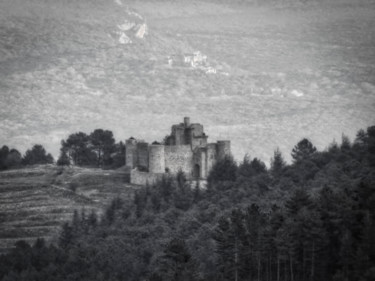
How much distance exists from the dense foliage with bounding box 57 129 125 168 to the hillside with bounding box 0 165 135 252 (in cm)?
591

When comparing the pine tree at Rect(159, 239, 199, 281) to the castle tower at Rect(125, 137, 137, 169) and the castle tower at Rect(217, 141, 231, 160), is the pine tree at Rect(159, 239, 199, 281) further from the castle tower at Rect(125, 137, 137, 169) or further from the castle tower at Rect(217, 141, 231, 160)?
the castle tower at Rect(125, 137, 137, 169)

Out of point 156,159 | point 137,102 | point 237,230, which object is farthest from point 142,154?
point 137,102

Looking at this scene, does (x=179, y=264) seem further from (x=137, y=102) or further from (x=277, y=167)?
(x=137, y=102)

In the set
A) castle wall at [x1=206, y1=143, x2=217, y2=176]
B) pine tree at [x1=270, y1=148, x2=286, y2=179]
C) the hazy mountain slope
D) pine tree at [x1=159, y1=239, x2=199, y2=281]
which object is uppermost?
the hazy mountain slope

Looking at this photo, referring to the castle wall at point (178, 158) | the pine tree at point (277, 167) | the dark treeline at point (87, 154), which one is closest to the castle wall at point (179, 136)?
the castle wall at point (178, 158)

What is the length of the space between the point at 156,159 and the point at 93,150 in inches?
584

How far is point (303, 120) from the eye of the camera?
173 m

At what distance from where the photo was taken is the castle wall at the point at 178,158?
98000mm

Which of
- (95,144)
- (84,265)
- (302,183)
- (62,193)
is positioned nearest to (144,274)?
(84,265)

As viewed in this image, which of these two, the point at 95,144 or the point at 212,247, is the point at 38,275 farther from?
the point at 95,144

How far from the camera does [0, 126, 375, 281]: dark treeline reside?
62969 mm

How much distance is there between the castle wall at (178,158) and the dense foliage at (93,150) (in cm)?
943

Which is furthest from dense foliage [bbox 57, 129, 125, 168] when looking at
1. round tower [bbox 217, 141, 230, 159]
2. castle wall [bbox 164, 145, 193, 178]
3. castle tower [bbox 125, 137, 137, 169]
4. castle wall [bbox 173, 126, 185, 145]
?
round tower [bbox 217, 141, 230, 159]

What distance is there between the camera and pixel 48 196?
319 feet
